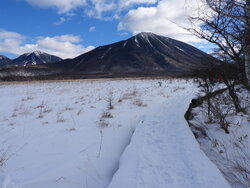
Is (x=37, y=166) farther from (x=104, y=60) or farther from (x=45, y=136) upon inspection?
(x=104, y=60)

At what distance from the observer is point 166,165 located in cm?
239

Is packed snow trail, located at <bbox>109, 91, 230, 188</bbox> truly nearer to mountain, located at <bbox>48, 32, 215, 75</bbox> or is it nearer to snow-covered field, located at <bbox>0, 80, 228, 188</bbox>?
snow-covered field, located at <bbox>0, 80, 228, 188</bbox>

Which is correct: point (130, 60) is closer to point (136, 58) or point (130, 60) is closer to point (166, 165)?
point (136, 58)

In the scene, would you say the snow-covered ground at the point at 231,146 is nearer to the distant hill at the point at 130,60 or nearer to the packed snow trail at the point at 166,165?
the packed snow trail at the point at 166,165

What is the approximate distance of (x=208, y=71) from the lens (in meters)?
4.50

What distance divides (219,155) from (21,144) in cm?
379

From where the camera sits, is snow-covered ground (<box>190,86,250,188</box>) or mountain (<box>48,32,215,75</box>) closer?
snow-covered ground (<box>190,86,250,188</box>)

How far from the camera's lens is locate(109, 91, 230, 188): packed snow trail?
77.8 inches

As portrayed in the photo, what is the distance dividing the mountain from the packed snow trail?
103m

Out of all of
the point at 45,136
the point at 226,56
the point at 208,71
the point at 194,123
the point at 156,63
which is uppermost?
the point at 156,63

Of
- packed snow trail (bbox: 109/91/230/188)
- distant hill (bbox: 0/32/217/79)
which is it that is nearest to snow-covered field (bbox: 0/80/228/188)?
packed snow trail (bbox: 109/91/230/188)

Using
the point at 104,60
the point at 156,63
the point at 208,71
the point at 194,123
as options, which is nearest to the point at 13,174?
the point at 194,123

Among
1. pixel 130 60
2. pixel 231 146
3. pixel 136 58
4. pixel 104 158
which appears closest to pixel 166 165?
pixel 104 158

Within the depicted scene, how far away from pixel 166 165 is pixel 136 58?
143 m
